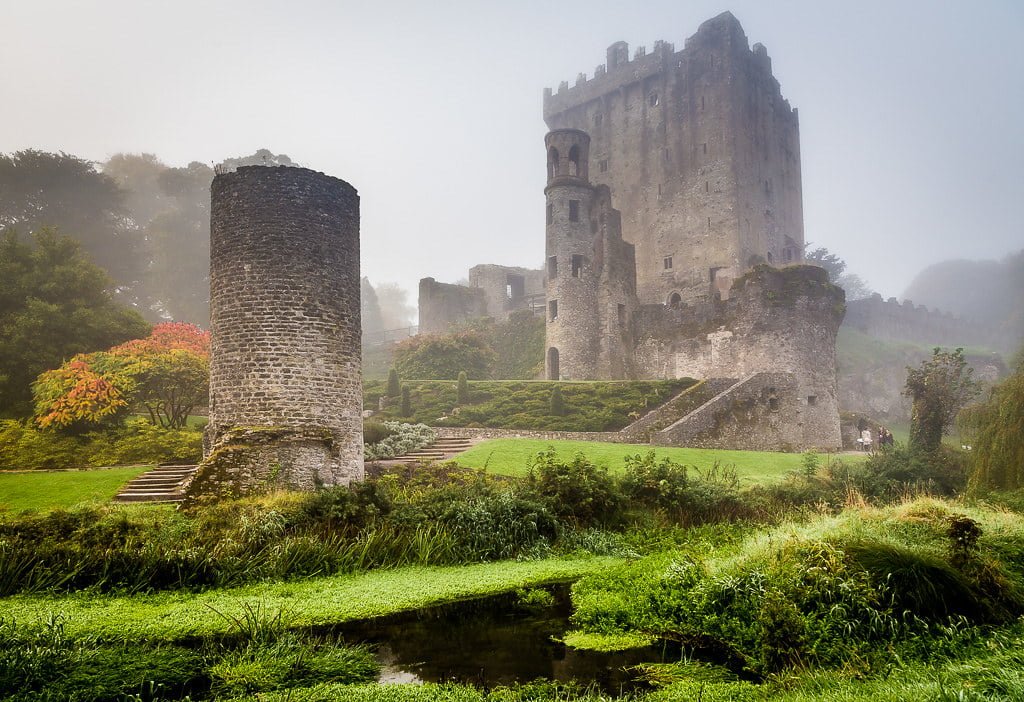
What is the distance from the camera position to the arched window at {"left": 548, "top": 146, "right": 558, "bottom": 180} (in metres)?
39.0

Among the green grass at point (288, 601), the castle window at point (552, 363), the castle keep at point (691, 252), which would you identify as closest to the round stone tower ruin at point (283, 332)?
the green grass at point (288, 601)

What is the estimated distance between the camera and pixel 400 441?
22672 millimetres

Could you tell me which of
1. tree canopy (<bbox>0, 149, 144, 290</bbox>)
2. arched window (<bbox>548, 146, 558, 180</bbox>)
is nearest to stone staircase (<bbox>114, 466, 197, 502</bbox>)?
tree canopy (<bbox>0, 149, 144, 290</bbox>)

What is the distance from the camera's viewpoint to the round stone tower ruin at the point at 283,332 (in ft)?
45.5

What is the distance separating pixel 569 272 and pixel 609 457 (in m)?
19.7

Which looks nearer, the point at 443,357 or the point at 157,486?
the point at 157,486

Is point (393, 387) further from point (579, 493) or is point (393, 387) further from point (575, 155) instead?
point (579, 493)

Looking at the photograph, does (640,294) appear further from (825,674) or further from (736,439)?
(825,674)

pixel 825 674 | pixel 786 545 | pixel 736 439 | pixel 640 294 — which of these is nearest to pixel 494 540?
pixel 786 545

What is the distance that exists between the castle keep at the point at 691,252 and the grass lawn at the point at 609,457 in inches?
146

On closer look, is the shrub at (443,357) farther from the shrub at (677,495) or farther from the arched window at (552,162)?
the shrub at (677,495)

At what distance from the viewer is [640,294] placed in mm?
48188

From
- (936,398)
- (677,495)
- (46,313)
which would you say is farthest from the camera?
(936,398)

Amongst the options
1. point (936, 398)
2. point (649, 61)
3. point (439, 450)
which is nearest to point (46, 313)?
point (439, 450)
